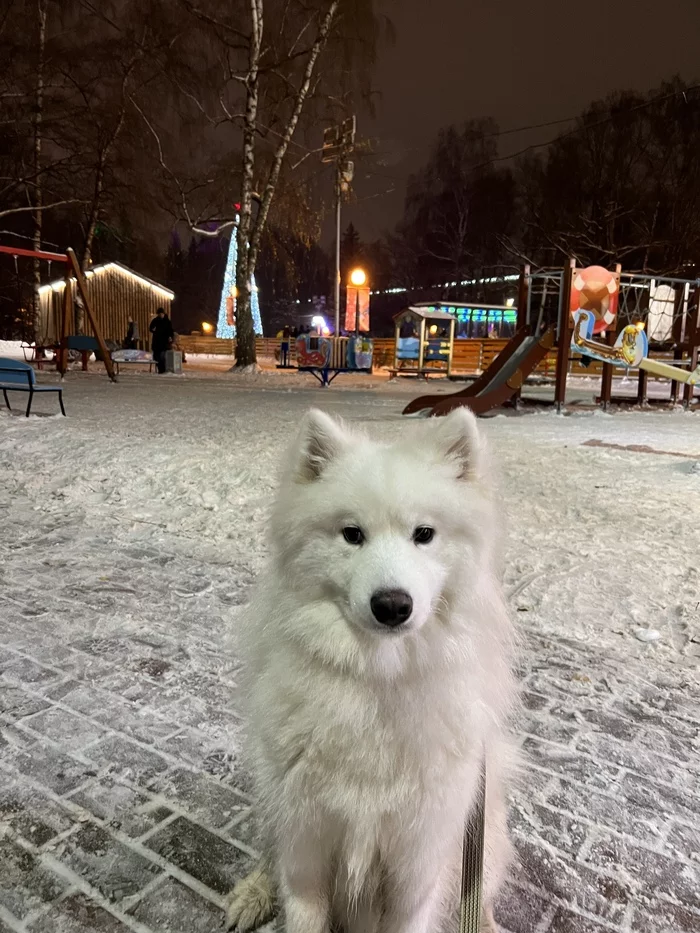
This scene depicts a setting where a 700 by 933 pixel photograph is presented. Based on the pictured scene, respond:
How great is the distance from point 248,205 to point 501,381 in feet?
39.3

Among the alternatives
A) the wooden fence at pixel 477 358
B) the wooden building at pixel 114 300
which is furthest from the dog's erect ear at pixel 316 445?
the wooden building at pixel 114 300

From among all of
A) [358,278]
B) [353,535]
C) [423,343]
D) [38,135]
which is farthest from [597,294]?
[358,278]

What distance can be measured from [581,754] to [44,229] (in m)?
28.5

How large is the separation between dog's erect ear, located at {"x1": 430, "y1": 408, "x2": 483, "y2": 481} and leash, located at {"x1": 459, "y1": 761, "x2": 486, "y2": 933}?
74cm

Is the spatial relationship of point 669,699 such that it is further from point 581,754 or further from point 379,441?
point 379,441

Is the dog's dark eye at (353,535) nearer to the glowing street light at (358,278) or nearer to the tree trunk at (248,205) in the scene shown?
the tree trunk at (248,205)

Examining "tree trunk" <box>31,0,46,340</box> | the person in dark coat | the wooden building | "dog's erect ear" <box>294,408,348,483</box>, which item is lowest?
"dog's erect ear" <box>294,408,348,483</box>

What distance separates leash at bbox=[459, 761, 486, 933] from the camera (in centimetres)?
144

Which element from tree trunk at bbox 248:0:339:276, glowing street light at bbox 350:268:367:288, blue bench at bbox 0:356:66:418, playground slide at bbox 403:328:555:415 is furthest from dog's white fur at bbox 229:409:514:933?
glowing street light at bbox 350:268:367:288

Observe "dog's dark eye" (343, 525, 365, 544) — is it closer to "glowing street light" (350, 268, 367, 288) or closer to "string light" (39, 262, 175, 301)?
"glowing street light" (350, 268, 367, 288)

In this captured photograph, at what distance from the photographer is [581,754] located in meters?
2.30

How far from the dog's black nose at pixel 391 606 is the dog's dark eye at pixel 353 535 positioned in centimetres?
16

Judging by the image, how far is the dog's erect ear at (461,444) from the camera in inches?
58.2

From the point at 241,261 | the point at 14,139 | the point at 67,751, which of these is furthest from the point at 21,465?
the point at 14,139
